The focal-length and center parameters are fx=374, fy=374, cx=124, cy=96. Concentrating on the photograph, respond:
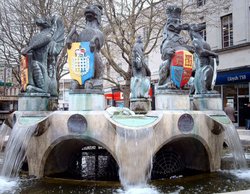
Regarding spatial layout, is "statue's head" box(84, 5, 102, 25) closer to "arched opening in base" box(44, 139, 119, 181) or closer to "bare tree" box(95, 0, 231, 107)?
"arched opening in base" box(44, 139, 119, 181)

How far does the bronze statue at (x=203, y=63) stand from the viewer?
353 inches

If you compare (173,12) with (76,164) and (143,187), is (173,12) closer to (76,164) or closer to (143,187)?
(143,187)

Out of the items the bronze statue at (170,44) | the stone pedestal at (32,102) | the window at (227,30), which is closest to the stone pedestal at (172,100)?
the bronze statue at (170,44)

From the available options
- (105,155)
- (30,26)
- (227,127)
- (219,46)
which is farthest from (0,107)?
(227,127)

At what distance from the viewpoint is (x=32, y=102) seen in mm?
8195

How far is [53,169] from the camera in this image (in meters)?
8.21

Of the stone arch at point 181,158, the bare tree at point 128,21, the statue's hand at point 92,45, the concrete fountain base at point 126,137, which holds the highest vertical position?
the bare tree at point 128,21

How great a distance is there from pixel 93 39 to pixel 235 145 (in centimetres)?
389

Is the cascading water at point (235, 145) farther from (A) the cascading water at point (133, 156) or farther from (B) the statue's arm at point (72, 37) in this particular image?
(B) the statue's arm at point (72, 37)

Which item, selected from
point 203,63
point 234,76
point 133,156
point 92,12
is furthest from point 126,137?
point 234,76

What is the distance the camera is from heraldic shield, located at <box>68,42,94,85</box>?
756 cm

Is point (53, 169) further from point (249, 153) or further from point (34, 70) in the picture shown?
point (249, 153)

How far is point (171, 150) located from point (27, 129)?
333 cm

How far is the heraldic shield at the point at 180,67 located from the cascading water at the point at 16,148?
3.17m
